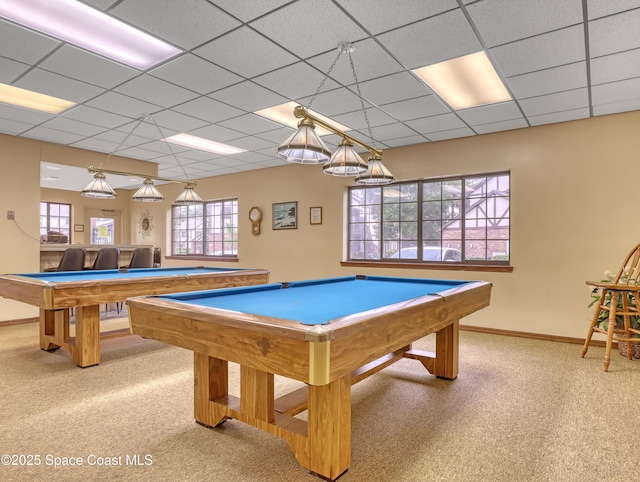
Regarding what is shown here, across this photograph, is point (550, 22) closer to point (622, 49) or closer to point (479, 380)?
point (622, 49)

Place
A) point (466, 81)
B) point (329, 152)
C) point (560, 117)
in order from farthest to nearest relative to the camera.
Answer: point (560, 117) → point (466, 81) → point (329, 152)

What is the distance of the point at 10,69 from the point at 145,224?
6.46m

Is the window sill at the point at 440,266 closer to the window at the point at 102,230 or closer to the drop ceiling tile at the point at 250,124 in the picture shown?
the drop ceiling tile at the point at 250,124

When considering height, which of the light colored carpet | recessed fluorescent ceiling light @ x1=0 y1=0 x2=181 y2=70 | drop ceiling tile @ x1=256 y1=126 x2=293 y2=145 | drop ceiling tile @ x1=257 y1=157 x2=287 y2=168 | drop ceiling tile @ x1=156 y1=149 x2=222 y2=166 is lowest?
the light colored carpet

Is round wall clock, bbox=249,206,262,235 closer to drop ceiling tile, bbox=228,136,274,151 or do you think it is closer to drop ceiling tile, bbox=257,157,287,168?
drop ceiling tile, bbox=257,157,287,168

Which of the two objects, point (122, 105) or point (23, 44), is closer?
point (23, 44)

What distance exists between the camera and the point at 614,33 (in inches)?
101

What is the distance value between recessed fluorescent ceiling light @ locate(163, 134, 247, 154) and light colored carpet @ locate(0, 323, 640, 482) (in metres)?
3.09

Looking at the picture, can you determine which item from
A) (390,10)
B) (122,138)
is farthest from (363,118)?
(122,138)

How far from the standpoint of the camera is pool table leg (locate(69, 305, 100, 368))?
3.38 metres

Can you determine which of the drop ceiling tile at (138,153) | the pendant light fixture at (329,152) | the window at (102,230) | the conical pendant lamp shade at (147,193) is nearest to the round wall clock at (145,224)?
the window at (102,230)

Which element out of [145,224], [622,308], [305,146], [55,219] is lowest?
[622,308]

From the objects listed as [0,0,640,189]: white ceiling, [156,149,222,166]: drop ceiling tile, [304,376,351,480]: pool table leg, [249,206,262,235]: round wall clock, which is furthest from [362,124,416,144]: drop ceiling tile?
[304,376,351,480]: pool table leg

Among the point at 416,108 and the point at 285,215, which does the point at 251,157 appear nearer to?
the point at 285,215
